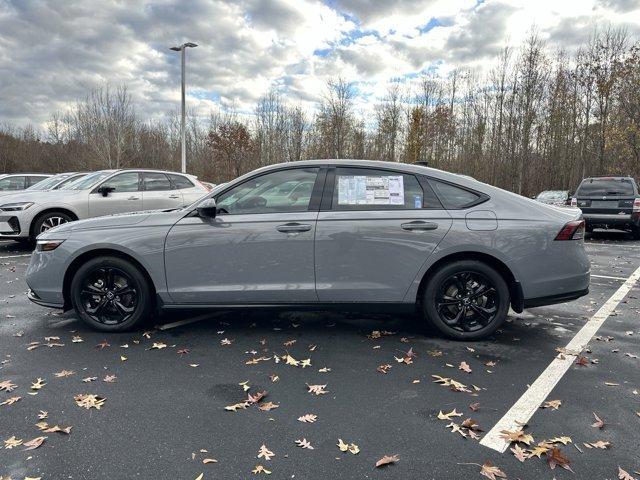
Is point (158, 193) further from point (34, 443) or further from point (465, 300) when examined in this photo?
point (34, 443)

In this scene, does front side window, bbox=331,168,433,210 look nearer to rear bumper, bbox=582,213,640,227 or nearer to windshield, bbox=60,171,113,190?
windshield, bbox=60,171,113,190

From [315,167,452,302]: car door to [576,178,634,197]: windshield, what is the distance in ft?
34.1

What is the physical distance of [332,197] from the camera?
4.26 meters

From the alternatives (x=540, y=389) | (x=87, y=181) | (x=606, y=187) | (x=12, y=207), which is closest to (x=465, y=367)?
(x=540, y=389)

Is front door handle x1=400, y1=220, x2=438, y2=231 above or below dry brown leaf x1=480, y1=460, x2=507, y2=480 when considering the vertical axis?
above

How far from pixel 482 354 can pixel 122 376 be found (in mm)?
2979

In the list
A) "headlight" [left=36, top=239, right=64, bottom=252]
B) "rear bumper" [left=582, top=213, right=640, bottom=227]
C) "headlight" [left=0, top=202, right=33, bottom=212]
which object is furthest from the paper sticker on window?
"rear bumper" [left=582, top=213, right=640, bottom=227]

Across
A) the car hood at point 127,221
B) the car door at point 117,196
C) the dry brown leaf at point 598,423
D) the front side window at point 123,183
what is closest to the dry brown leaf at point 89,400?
the car hood at point 127,221

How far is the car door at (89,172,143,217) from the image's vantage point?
9.50 m

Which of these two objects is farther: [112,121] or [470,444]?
[112,121]

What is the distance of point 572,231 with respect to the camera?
4152 millimetres

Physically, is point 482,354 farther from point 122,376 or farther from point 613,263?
point 613,263

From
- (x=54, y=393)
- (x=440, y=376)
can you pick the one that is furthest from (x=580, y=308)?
(x=54, y=393)

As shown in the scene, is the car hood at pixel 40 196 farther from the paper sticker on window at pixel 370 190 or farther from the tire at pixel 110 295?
the paper sticker on window at pixel 370 190
